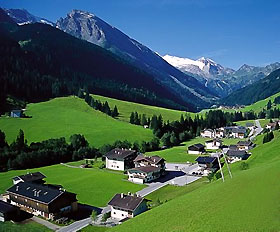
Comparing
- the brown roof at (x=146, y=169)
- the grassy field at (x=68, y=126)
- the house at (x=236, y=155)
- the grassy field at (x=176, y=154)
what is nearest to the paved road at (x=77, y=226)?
the brown roof at (x=146, y=169)

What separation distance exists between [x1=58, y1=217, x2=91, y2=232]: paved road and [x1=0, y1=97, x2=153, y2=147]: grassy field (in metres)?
66.3

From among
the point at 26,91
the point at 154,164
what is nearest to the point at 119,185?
the point at 154,164

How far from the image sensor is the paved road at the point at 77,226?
51.7 meters

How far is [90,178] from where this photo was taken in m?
83.4

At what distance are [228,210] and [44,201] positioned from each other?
37.1 m

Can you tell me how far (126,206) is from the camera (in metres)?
56.3

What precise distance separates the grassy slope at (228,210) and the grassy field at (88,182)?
96.5 ft

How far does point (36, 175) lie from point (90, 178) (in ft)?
45.6

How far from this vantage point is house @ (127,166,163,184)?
82144 mm

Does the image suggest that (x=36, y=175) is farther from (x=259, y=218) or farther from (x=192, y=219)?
(x=259, y=218)

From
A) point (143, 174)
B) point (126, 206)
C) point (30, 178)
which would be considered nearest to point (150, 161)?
point (143, 174)

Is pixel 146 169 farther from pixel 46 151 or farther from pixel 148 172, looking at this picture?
pixel 46 151

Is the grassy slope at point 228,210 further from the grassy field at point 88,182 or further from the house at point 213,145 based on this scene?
the house at point 213,145

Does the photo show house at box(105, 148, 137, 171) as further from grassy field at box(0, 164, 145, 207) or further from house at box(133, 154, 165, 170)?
grassy field at box(0, 164, 145, 207)
